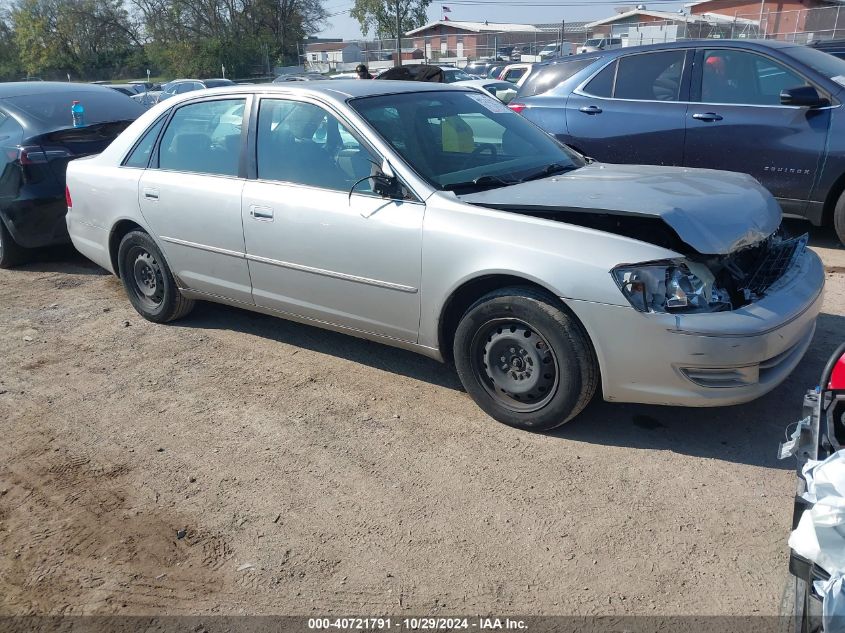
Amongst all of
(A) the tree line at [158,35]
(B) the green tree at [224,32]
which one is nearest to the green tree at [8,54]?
(A) the tree line at [158,35]

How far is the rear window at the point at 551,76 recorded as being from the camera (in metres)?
7.71

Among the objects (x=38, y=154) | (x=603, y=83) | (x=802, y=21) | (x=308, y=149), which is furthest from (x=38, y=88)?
(x=802, y=21)

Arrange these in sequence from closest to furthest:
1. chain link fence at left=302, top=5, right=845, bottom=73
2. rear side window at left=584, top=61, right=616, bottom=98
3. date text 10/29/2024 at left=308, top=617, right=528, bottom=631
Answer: date text 10/29/2024 at left=308, top=617, right=528, bottom=631 < rear side window at left=584, top=61, right=616, bottom=98 < chain link fence at left=302, top=5, right=845, bottom=73

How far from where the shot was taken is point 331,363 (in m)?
4.88

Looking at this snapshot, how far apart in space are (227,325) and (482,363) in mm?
2501

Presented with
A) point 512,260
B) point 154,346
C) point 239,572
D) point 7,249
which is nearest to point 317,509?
point 239,572

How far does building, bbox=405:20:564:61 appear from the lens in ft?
136

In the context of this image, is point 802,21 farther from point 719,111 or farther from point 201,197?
point 201,197

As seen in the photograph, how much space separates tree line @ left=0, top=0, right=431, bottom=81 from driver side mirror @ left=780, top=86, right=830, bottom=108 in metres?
46.4

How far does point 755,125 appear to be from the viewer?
6.61m

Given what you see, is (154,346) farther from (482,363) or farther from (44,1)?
(44,1)

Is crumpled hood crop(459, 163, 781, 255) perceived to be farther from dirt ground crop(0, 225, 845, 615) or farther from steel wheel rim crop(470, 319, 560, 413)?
dirt ground crop(0, 225, 845, 615)

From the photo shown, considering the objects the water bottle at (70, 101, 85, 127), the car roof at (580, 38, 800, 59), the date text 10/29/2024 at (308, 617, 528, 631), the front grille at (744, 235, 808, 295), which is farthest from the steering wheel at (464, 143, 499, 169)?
the water bottle at (70, 101, 85, 127)

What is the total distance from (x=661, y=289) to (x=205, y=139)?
3.16 meters
